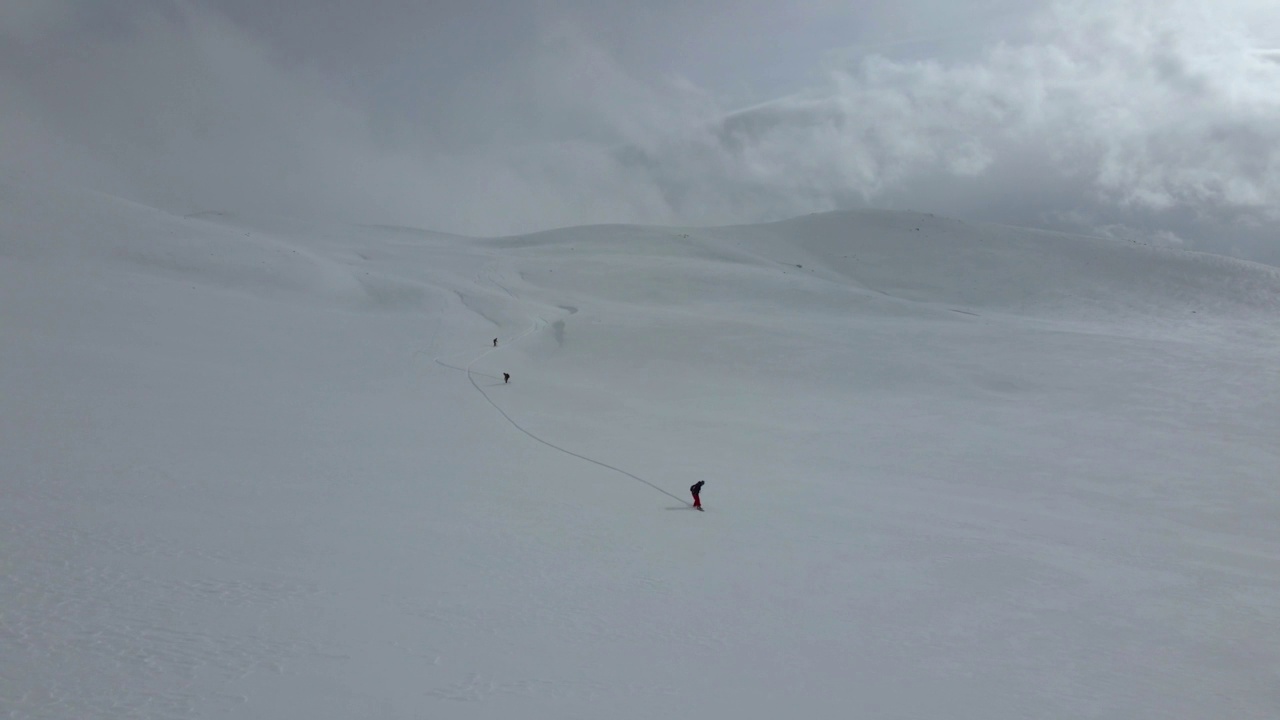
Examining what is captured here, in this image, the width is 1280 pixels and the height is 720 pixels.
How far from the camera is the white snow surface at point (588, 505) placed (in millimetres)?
6227

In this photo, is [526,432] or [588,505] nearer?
[588,505]

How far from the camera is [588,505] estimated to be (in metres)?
11.3

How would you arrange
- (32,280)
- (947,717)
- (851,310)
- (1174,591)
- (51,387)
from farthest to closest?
(851,310)
(32,280)
(51,387)
(1174,591)
(947,717)

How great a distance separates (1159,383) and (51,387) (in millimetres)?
24772

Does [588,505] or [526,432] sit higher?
[526,432]

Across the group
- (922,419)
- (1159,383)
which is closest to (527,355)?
(922,419)

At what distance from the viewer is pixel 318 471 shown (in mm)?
10656

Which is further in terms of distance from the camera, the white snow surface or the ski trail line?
the ski trail line

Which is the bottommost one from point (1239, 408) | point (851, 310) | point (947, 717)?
point (947, 717)

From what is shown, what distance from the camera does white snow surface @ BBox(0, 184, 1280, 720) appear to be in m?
6.23

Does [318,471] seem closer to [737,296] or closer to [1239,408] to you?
[1239,408]

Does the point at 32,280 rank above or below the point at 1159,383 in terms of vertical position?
below

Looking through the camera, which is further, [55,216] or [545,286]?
[545,286]

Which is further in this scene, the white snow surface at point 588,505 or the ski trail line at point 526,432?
the ski trail line at point 526,432
